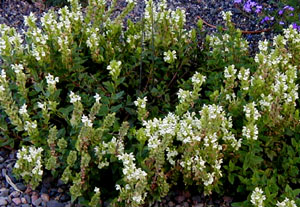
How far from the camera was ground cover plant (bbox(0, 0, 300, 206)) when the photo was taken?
2.67 metres

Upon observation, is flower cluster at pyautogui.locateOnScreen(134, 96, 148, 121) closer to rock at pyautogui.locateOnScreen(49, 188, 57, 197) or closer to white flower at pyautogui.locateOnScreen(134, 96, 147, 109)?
white flower at pyautogui.locateOnScreen(134, 96, 147, 109)

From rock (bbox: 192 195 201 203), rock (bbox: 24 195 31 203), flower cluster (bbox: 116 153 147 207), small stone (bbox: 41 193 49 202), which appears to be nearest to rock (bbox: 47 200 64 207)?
small stone (bbox: 41 193 49 202)

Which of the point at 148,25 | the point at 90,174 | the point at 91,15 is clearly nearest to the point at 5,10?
the point at 91,15

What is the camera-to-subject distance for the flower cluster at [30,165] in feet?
8.89

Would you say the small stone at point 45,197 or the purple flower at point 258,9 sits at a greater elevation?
the purple flower at point 258,9

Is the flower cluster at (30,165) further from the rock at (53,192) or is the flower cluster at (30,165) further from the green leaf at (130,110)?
the green leaf at (130,110)

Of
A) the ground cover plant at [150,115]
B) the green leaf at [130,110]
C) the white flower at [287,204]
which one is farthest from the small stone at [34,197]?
the white flower at [287,204]

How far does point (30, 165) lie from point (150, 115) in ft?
3.01

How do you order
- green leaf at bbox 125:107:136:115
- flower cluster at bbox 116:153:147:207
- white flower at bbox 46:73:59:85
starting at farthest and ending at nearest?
green leaf at bbox 125:107:136:115
white flower at bbox 46:73:59:85
flower cluster at bbox 116:153:147:207

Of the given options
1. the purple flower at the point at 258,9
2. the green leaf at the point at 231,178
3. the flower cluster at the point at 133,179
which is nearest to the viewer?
the flower cluster at the point at 133,179

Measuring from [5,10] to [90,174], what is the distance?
3376mm

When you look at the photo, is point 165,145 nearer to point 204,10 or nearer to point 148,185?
point 148,185

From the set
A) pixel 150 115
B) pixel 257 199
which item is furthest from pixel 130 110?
pixel 257 199

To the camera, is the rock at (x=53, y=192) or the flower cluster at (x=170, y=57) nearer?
the rock at (x=53, y=192)
